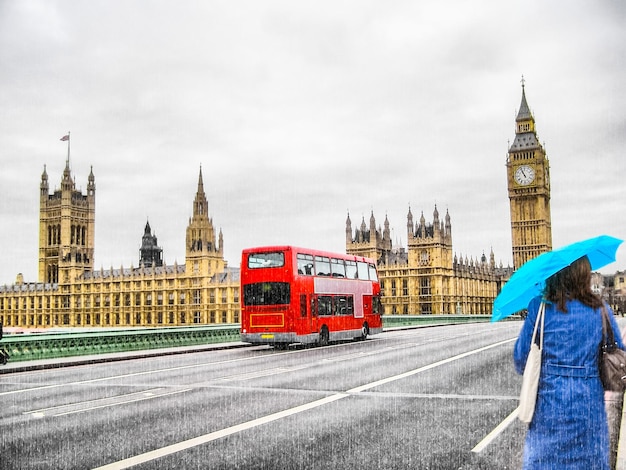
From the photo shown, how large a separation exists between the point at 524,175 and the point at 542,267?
13505 cm

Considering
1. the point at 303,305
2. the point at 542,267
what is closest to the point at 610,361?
the point at 542,267

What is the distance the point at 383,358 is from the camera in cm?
1986

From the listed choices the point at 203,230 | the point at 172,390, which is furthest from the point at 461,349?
the point at 203,230

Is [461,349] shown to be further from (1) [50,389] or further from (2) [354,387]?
(1) [50,389]

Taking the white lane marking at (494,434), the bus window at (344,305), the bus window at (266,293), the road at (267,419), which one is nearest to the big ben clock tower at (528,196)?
the bus window at (344,305)

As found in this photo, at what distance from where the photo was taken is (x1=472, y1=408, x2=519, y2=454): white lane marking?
7491 millimetres

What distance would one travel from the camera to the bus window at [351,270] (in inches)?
1155

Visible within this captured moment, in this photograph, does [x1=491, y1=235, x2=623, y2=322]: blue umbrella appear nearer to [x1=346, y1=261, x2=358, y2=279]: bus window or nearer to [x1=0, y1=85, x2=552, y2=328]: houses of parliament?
[x1=346, y1=261, x2=358, y2=279]: bus window

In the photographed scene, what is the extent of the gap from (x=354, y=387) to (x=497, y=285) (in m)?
114

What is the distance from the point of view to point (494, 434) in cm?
823

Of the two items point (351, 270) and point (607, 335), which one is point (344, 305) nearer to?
point (351, 270)

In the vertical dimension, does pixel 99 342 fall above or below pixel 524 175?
below

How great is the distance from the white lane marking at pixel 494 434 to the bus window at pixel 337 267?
1824 centimetres

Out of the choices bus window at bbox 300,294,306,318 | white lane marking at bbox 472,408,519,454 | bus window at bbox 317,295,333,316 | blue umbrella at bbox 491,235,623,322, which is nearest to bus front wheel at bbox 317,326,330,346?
bus window at bbox 317,295,333,316
